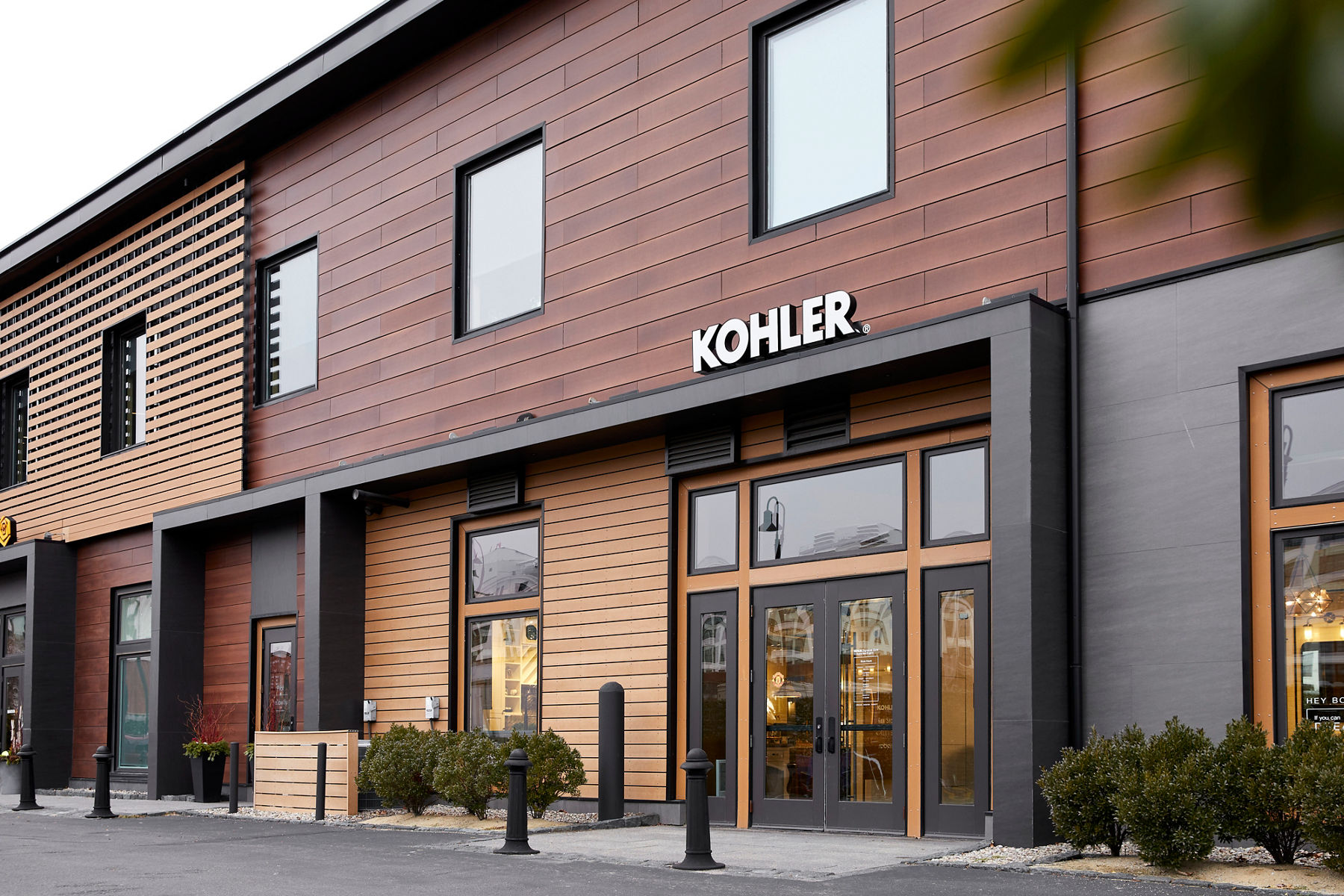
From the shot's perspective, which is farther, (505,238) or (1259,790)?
(505,238)

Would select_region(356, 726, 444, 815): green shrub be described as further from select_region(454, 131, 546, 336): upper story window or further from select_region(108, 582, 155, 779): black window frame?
select_region(108, 582, 155, 779): black window frame

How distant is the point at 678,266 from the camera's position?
47.1ft

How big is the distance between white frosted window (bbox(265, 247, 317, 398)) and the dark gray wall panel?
11.8 meters

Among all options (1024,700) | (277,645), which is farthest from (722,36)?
(277,645)

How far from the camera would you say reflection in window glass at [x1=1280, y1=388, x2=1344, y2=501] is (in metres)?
9.74

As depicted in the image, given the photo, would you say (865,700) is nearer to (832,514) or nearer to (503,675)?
(832,514)

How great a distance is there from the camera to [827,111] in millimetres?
13445

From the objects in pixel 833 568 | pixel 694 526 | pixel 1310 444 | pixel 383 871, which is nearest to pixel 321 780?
pixel 694 526

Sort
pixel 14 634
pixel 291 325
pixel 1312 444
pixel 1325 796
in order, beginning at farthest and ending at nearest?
pixel 14 634 → pixel 291 325 → pixel 1312 444 → pixel 1325 796

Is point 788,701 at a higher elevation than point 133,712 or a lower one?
higher

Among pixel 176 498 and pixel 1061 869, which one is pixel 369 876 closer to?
pixel 1061 869

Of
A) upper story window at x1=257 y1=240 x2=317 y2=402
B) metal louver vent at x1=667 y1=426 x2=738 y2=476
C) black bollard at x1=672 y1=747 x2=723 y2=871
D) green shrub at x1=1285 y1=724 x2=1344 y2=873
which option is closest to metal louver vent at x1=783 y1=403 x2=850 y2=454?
metal louver vent at x1=667 y1=426 x2=738 y2=476

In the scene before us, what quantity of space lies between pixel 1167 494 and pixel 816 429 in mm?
3648

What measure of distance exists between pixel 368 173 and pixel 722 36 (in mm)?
6399
